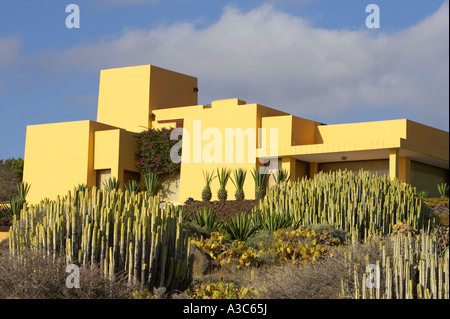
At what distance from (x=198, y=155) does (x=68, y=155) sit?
20.4 feet

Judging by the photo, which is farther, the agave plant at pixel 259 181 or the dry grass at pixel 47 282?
the agave plant at pixel 259 181

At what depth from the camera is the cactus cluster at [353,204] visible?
14484 mm

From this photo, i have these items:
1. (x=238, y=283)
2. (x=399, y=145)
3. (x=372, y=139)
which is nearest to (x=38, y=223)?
(x=238, y=283)

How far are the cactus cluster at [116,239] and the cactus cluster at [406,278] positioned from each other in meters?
2.37

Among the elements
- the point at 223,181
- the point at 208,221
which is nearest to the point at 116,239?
the point at 208,221

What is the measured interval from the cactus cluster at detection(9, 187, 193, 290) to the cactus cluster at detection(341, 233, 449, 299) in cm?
237

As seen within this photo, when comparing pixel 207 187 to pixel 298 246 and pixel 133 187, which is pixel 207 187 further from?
pixel 298 246

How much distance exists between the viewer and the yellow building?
84.2 ft

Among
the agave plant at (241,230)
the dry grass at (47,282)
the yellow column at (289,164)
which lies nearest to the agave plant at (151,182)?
the yellow column at (289,164)

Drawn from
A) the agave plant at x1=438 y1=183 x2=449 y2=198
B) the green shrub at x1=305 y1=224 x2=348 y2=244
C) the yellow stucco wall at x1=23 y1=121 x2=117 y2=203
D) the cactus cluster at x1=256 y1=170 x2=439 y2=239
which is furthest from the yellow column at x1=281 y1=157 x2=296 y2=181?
the green shrub at x1=305 y1=224 x2=348 y2=244

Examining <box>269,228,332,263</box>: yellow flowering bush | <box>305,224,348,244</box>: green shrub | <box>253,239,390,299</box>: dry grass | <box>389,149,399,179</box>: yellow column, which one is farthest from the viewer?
<box>389,149,399,179</box>: yellow column

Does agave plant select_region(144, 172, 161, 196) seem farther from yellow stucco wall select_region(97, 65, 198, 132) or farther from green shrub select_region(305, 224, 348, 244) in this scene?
green shrub select_region(305, 224, 348, 244)

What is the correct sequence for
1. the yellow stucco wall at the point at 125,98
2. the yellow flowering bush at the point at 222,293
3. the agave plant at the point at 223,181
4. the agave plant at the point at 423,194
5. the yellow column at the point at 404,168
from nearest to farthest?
the yellow flowering bush at the point at 222,293 → the agave plant at the point at 423,194 → the yellow column at the point at 404,168 → the agave plant at the point at 223,181 → the yellow stucco wall at the point at 125,98

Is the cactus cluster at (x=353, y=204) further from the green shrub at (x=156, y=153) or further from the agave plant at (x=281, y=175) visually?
the green shrub at (x=156, y=153)
